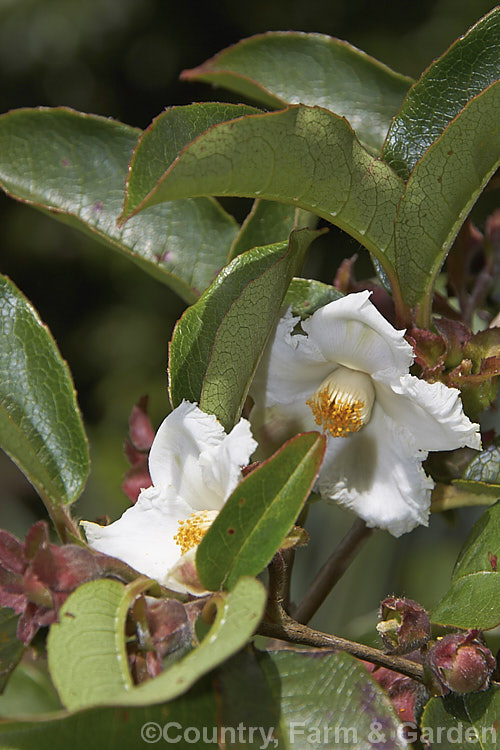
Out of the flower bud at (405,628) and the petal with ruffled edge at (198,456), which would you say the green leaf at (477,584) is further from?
the petal with ruffled edge at (198,456)

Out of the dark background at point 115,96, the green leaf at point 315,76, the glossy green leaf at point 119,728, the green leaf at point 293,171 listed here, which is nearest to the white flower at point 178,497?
the glossy green leaf at point 119,728

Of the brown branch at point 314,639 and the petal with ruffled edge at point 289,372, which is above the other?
the petal with ruffled edge at point 289,372

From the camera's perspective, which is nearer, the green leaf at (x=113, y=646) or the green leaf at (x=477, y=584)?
the green leaf at (x=113, y=646)

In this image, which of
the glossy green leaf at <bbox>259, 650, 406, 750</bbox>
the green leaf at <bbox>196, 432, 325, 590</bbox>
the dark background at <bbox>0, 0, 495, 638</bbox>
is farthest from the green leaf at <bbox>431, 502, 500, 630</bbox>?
the dark background at <bbox>0, 0, 495, 638</bbox>

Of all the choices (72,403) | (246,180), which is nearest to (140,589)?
(72,403)

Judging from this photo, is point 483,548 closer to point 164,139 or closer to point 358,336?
point 358,336

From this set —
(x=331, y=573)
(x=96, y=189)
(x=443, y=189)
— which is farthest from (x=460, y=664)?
(x=96, y=189)
